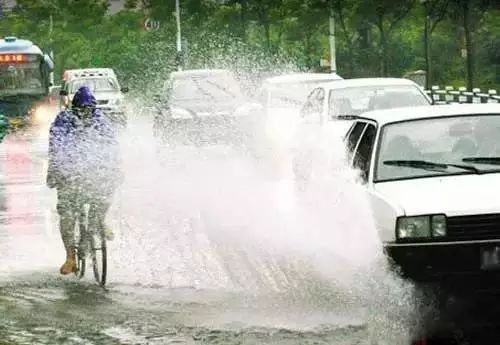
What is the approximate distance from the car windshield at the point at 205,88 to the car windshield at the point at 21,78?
50.9 ft

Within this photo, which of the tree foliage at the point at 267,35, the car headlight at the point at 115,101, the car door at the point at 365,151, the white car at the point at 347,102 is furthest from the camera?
the tree foliage at the point at 267,35

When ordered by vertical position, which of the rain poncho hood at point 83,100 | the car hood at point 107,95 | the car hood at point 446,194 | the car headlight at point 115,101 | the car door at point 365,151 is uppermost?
the rain poncho hood at point 83,100

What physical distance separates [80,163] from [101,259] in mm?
887

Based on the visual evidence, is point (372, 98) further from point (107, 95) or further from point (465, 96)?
point (107, 95)

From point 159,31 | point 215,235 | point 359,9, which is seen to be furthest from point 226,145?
point 159,31

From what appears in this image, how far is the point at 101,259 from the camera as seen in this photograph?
11.7 m

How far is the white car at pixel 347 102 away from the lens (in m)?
16.8

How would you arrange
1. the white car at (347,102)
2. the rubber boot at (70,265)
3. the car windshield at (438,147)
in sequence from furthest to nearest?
the white car at (347,102) → the rubber boot at (70,265) → the car windshield at (438,147)

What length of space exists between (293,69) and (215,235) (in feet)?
131

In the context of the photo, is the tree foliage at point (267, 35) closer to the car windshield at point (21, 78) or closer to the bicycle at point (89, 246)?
the car windshield at point (21, 78)

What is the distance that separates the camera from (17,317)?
31.9 feet

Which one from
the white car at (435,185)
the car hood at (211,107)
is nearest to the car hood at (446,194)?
the white car at (435,185)

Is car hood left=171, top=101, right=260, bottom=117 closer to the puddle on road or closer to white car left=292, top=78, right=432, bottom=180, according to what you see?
white car left=292, top=78, right=432, bottom=180

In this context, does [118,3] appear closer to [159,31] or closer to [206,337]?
[159,31]
